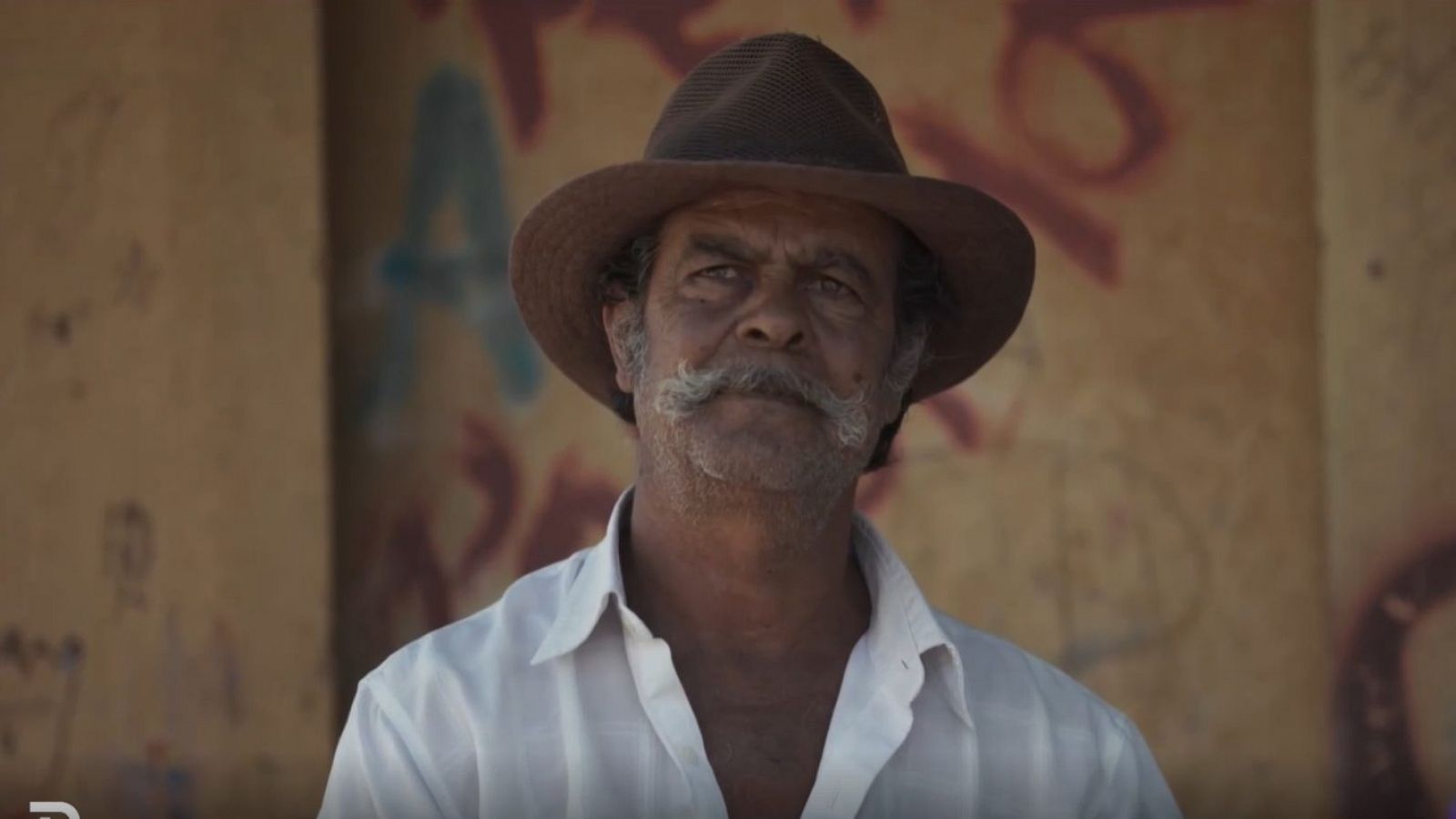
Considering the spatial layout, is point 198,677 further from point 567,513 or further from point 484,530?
point 567,513

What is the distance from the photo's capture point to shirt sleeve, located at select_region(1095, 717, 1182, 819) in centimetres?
288

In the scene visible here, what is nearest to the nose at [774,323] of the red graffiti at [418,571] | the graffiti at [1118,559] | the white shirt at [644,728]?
the white shirt at [644,728]

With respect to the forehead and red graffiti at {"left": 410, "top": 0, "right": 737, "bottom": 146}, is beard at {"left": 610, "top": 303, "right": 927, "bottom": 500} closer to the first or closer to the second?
the forehead

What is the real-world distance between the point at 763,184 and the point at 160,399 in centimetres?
277

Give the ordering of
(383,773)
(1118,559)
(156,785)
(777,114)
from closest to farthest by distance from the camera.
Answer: (383,773), (777,114), (156,785), (1118,559)

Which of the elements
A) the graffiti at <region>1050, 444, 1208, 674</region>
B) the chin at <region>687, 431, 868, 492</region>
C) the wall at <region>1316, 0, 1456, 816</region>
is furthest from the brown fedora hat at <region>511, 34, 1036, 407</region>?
the graffiti at <region>1050, 444, 1208, 674</region>

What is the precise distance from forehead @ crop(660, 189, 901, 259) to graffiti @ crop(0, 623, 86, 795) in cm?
281

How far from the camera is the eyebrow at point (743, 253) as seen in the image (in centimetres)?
289

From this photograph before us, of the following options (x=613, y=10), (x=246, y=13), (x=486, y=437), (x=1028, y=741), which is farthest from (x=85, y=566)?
(x=1028, y=741)

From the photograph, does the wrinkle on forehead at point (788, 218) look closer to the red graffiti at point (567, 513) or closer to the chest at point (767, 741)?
the chest at point (767, 741)

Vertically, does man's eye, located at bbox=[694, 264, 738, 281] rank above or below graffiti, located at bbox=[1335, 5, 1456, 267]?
below

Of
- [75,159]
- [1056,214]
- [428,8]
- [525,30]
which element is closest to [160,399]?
[75,159]

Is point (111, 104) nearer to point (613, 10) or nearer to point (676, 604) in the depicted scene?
point (613, 10)

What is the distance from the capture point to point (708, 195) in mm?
2928
